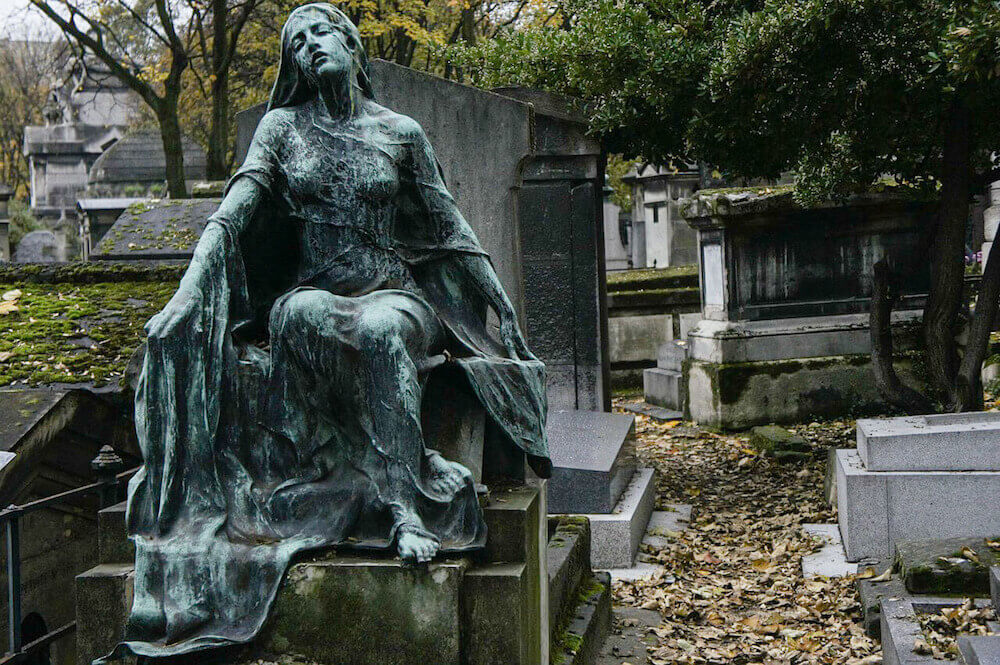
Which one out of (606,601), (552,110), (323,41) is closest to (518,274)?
(606,601)

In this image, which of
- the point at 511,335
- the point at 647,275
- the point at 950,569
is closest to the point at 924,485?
the point at 950,569

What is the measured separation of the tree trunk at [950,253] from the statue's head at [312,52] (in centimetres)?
570

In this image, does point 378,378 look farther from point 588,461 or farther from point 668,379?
point 668,379

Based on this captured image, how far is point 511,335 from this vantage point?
4.31 m

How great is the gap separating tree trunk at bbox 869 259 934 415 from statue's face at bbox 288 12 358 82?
6081 mm

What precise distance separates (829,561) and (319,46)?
4.27 metres

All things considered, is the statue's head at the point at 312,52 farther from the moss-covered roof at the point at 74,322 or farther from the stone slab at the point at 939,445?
the stone slab at the point at 939,445

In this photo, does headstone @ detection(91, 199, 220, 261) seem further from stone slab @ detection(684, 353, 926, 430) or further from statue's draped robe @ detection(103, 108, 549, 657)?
stone slab @ detection(684, 353, 926, 430)

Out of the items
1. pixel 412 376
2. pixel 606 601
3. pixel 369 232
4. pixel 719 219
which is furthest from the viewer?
pixel 719 219

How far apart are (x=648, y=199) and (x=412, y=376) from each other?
20999mm

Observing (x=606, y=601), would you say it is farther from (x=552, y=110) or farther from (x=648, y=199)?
(x=648, y=199)

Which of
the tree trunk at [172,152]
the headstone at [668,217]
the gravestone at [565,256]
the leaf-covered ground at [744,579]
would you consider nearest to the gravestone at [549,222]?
the gravestone at [565,256]

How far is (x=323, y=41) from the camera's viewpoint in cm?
414

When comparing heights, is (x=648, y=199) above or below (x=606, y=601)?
above
